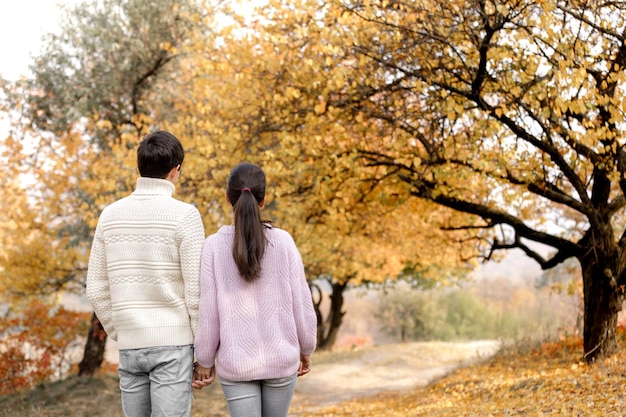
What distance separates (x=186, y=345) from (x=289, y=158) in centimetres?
604

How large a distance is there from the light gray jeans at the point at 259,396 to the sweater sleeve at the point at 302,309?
0.59 feet

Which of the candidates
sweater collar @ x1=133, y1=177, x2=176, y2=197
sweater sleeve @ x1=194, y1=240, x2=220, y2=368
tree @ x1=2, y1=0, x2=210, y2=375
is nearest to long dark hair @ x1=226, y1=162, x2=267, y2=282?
sweater sleeve @ x1=194, y1=240, x2=220, y2=368

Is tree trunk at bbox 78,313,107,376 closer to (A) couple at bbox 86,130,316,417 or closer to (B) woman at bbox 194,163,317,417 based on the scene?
(A) couple at bbox 86,130,316,417

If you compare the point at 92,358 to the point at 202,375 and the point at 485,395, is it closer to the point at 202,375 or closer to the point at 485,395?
the point at 485,395

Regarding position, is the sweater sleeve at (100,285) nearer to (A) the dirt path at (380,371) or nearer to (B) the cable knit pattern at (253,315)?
(B) the cable knit pattern at (253,315)

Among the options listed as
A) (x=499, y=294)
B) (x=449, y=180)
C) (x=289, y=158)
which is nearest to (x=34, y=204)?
(x=289, y=158)

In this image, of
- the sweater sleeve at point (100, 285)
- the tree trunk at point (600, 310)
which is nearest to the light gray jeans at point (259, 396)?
the sweater sleeve at point (100, 285)

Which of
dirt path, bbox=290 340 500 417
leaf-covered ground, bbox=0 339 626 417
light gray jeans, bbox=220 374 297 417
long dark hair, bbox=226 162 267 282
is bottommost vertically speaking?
dirt path, bbox=290 340 500 417

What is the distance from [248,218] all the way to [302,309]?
521mm

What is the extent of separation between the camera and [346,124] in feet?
28.9

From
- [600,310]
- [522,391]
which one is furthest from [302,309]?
[600,310]

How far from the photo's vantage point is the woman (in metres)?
3.08

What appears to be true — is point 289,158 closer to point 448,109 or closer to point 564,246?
point 448,109

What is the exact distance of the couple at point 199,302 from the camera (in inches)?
121
